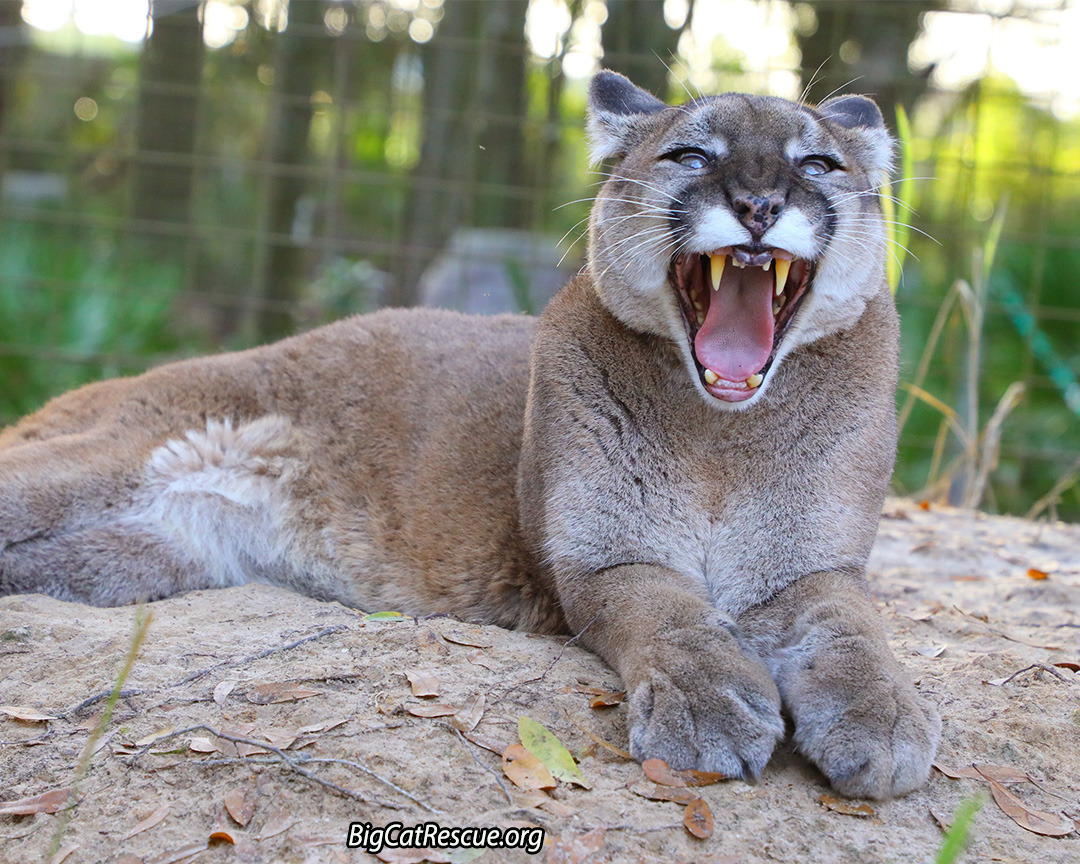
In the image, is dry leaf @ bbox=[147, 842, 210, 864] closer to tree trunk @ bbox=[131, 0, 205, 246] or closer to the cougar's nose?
the cougar's nose

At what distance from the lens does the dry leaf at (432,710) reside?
8.07 feet

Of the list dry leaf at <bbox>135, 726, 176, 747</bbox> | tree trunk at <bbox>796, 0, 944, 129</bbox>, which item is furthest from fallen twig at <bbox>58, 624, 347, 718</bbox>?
tree trunk at <bbox>796, 0, 944, 129</bbox>

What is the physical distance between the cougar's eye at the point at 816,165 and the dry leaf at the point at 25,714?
233 centimetres

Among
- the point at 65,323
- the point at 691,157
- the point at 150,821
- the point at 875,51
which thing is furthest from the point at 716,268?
the point at 65,323

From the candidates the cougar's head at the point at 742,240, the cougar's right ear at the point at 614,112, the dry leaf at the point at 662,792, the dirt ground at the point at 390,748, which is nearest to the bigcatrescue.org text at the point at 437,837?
the dirt ground at the point at 390,748

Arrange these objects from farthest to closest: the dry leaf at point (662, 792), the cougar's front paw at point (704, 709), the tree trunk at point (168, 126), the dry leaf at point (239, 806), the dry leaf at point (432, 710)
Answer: the tree trunk at point (168, 126)
the dry leaf at point (432, 710)
the cougar's front paw at point (704, 709)
the dry leaf at point (662, 792)
the dry leaf at point (239, 806)

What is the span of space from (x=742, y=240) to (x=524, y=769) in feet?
4.47

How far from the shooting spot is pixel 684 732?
2.38 m

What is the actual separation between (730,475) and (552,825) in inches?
47.5

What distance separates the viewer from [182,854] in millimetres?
2020

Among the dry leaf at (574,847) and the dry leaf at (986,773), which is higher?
the dry leaf at (986,773)

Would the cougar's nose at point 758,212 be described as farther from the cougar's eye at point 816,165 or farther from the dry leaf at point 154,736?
the dry leaf at point 154,736

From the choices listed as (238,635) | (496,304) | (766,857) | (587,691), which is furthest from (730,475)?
(496,304)

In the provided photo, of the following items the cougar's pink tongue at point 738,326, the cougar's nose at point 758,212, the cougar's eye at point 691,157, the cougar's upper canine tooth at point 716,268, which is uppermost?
the cougar's eye at point 691,157
